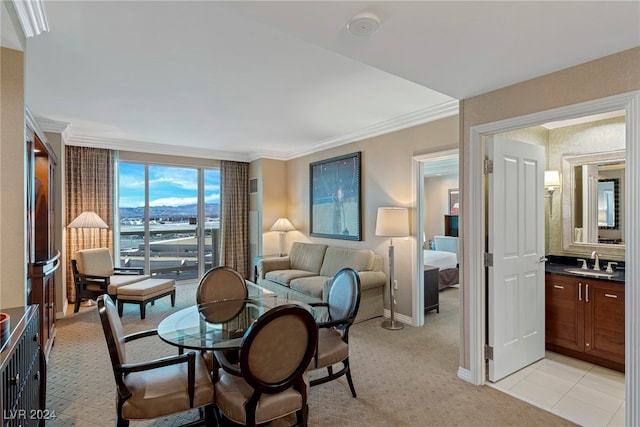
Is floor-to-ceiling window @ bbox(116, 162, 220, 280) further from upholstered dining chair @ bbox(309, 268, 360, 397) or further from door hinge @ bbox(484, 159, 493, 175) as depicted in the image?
door hinge @ bbox(484, 159, 493, 175)

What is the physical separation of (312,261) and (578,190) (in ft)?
12.1

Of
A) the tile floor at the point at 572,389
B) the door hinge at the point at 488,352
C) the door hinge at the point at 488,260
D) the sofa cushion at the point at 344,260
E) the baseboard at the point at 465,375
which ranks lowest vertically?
the tile floor at the point at 572,389

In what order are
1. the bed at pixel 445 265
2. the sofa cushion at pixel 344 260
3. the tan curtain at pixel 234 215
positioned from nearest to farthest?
the sofa cushion at pixel 344 260
the bed at pixel 445 265
the tan curtain at pixel 234 215

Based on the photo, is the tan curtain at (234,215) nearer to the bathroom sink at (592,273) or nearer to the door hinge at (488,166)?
the door hinge at (488,166)

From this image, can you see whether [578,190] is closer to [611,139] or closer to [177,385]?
[611,139]

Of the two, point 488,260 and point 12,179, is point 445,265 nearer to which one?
point 488,260

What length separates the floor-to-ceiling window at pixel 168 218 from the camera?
20.1ft

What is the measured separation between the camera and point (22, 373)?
157cm

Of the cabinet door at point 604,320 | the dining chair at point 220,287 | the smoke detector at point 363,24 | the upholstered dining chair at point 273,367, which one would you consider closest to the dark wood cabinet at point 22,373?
the upholstered dining chair at point 273,367

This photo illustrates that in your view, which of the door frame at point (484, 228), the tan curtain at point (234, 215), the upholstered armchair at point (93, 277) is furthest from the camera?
the tan curtain at point (234, 215)

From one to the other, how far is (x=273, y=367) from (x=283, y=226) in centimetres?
472

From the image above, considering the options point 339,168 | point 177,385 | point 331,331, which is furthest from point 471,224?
point 339,168

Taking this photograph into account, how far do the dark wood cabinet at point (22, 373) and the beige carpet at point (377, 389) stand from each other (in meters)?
0.51

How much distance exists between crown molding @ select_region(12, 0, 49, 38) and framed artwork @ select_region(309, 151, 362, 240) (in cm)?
379
